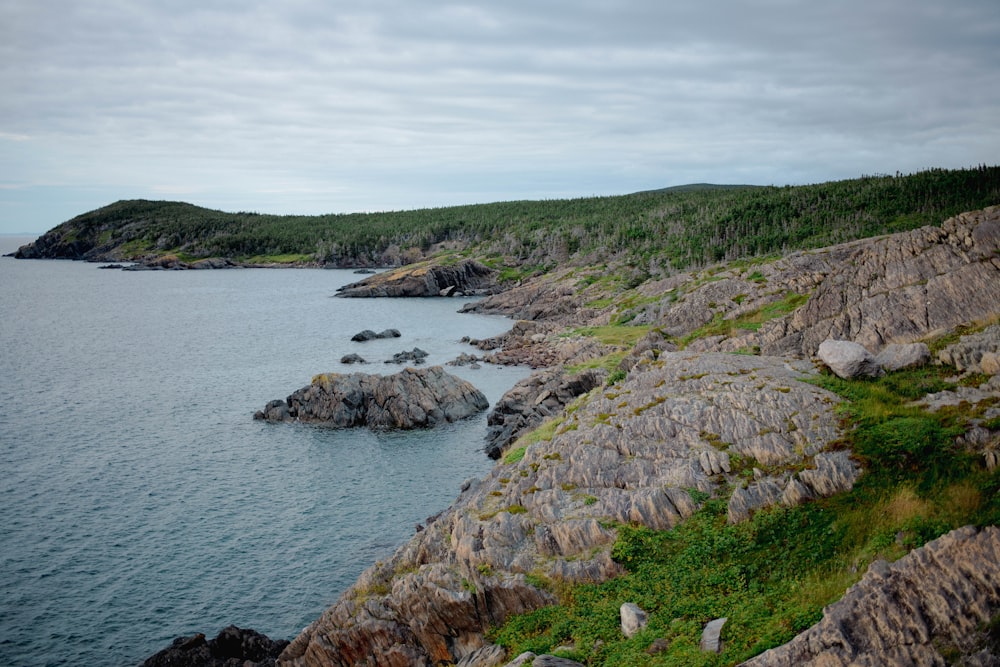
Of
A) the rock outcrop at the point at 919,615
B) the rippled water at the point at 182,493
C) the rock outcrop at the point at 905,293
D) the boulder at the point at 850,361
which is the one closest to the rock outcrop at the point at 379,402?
the rippled water at the point at 182,493

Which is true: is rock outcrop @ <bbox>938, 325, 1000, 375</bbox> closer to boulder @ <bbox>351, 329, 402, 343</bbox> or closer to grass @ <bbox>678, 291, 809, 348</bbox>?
grass @ <bbox>678, 291, 809, 348</bbox>

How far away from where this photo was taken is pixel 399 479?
50.6 m

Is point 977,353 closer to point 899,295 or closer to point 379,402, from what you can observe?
point 899,295

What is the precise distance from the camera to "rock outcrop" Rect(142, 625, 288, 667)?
93.3 ft

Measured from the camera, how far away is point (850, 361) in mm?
25391

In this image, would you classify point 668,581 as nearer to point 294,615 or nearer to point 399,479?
point 294,615

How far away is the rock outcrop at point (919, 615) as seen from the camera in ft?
42.9

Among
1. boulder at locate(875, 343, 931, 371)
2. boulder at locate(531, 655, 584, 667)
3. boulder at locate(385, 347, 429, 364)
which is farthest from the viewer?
boulder at locate(385, 347, 429, 364)

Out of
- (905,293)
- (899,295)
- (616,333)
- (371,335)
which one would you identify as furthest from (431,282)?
(905,293)

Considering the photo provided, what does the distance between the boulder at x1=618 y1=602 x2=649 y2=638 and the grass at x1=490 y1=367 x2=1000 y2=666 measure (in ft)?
0.89

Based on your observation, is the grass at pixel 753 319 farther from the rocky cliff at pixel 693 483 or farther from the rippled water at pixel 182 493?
the rippled water at pixel 182 493

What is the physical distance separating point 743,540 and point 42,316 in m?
147

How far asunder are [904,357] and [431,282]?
504 feet

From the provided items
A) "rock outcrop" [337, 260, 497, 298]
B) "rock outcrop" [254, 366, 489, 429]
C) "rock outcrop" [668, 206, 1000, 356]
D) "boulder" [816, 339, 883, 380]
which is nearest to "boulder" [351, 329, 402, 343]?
"rock outcrop" [254, 366, 489, 429]
